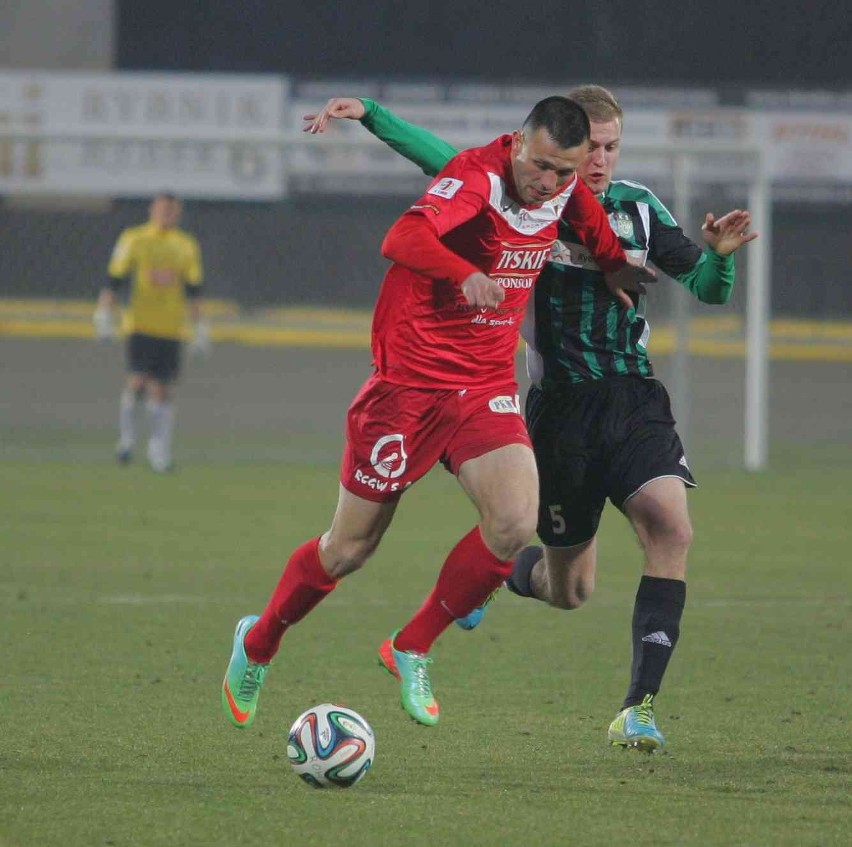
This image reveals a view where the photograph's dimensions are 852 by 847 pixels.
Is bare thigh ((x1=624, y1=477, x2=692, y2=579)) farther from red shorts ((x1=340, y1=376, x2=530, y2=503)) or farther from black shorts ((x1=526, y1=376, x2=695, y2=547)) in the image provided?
red shorts ((x1=340, y1=376, x2=530, y2=503))

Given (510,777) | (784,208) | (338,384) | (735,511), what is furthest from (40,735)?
(784,208)

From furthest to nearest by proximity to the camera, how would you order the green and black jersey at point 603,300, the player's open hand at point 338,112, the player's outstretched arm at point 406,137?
the green and black jersey at point 603,300
the player's outstretched arm at point 406,137
the player's open hand at point 338,112

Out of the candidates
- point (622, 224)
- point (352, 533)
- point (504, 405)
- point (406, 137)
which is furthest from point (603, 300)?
point (352, 533)

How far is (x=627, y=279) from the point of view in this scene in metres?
5.72

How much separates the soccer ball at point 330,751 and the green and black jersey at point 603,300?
1654 millimetres

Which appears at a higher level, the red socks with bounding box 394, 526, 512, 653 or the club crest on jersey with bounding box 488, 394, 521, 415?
the club crest on jersey with bounding box 488, 394, 521, 415

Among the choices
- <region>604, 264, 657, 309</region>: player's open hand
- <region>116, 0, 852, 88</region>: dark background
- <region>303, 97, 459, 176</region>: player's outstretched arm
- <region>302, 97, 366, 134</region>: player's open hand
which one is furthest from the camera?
<region>116, 0, 852, 88</region>: dark background

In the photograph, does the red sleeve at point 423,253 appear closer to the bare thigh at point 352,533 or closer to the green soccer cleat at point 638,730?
the bare thigh at point 352,533

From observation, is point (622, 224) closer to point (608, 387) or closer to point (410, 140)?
point (608, 387)

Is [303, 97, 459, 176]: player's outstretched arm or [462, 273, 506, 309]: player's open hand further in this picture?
[303, 97, 459, 176]: player's outstretched arm

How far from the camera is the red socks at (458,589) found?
5387mm

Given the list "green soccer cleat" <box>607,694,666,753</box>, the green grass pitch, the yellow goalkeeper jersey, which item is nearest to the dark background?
the yellow goalkeeper jersey

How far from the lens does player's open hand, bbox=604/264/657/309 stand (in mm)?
5703

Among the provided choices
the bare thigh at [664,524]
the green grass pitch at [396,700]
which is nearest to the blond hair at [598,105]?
the bare thigh at [664,524]
